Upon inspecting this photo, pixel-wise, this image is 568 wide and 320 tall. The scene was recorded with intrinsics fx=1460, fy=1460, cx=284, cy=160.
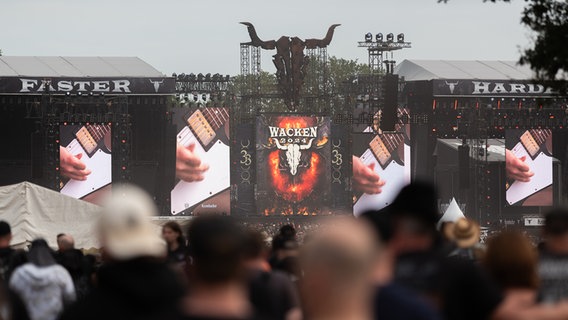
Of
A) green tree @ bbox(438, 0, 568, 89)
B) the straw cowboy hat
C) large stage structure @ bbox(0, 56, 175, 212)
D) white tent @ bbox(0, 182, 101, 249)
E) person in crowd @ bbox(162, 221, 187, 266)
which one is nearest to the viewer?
the straw cowboy hat

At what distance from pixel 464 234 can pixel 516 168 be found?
2012 inches

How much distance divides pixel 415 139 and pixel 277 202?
6.85m

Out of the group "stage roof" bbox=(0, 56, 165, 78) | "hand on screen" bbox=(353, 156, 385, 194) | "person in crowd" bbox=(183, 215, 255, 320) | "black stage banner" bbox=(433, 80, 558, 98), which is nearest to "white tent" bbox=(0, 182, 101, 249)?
"person in crowd" bbox=(183, 215, 255, 320)

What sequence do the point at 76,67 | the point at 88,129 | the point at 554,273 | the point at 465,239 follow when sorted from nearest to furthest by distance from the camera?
1. the point at 554,273
2. the point at 465,239
3. the point at 88,129
4. the point at 76,67

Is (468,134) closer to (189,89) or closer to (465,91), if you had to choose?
(465,91)

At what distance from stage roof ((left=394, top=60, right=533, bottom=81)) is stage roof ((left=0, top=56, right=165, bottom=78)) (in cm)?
1199

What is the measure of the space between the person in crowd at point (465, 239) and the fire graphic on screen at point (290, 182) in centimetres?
4901

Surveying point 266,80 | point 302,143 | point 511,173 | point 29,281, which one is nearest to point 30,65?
point 302,143

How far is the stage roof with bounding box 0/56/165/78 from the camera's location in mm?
60188

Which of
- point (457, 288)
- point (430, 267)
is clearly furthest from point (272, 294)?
point (430, 267)

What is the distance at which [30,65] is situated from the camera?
61875mm

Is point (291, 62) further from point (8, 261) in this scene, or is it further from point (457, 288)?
point (457, 288)

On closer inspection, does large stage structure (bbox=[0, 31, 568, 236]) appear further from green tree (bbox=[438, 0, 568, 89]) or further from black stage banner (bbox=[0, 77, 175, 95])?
green tree (bbox=[438, 0, 568, 89])

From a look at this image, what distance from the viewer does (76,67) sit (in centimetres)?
6244
